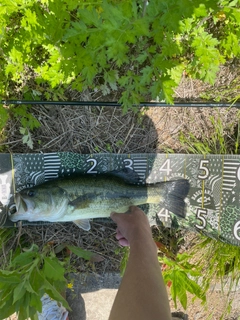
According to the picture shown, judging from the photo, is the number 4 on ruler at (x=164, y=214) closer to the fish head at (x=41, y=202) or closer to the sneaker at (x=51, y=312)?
the fish head at (x=41, y=202)

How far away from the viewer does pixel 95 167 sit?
3.02 meters

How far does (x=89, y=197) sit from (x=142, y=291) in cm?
99

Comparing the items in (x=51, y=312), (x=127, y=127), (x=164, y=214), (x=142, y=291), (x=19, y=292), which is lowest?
(x=51, y=312)

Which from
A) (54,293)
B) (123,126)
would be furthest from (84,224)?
(123,126)

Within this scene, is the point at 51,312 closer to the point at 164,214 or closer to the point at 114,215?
the point at 114,215

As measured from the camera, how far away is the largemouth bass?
273 cm

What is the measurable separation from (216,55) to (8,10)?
5.82 ft

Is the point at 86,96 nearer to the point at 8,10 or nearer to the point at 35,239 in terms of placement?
the point at 8,10

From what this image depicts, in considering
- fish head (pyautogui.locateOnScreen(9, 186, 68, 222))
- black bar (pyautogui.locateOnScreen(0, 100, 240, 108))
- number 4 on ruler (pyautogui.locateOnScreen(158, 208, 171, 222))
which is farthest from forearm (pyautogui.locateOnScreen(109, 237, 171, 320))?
black bar (pyautogui.locateOnScreen(0, 100, 240, 108))

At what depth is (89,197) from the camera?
281cm

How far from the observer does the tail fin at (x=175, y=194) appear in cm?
293

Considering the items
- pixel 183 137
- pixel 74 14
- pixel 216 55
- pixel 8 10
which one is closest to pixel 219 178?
pixel 183 137

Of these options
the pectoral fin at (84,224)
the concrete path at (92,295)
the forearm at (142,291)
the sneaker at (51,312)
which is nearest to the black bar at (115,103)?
the pectoral fin at (84,224)

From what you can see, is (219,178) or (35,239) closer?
(219,178)
